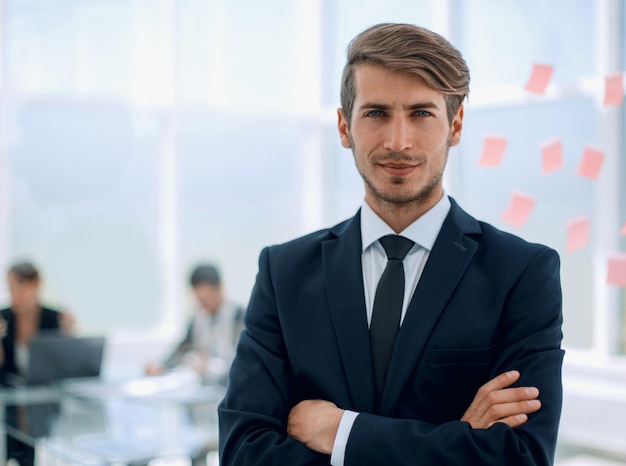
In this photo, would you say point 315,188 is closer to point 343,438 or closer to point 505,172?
point 505,172

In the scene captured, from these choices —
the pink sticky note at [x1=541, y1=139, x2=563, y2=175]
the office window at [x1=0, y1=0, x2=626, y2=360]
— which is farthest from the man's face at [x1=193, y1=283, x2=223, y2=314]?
the pink sticky note at [x1=541, y1=139, x2=563, y2=175]

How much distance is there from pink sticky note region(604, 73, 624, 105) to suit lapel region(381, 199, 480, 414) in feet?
8.46

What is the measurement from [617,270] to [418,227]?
2.59m

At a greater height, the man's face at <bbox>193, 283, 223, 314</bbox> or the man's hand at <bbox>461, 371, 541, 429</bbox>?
the man's hand at <bbox>461, 371, 541, 429</bbox>

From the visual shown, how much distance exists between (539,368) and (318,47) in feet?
16.6

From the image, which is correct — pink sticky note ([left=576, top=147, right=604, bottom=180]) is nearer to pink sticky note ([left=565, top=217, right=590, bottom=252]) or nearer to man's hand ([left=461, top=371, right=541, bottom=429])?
pink sticky note ([left=565, top=217, right=590, bottom=252])

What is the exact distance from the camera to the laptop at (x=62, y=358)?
10.9 ft

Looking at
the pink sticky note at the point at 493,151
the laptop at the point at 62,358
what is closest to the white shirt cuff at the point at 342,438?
the laptop at the point at 62,358

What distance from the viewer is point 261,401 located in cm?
137

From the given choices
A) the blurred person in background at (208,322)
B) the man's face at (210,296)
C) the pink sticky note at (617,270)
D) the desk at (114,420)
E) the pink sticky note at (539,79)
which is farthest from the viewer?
the man's face at (210,296)

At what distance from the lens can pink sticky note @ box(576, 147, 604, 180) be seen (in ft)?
12.3

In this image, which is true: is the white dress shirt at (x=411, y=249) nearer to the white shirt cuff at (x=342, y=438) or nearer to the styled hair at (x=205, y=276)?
the white shirt cuff at (x=342, y=438)

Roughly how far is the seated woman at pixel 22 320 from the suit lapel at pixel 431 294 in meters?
2.96

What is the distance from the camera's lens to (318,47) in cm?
605
